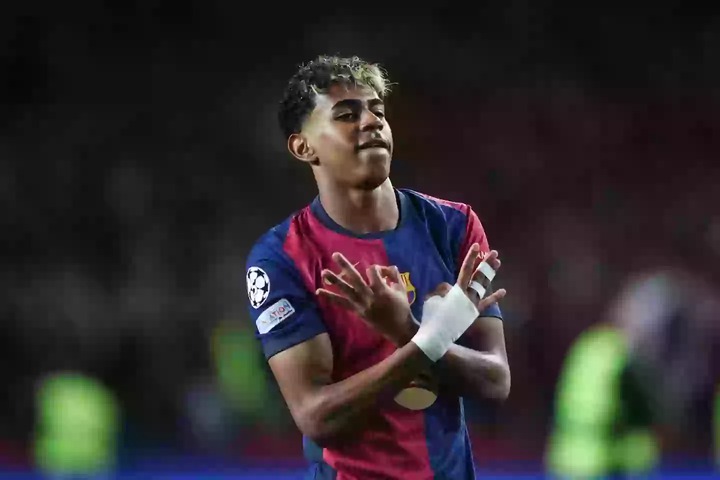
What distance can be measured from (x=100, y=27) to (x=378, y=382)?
721cm

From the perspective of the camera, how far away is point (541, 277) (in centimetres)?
752

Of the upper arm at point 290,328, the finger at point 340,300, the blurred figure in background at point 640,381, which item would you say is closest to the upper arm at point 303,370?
the upper arm at point 290,328

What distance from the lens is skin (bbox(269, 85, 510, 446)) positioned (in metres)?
1.96

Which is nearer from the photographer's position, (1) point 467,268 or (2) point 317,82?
(1) point 467,268

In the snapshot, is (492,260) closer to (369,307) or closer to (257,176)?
(369,307)

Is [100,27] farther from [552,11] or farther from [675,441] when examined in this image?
[675,441]

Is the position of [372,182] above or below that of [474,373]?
above

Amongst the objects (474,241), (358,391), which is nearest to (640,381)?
(474,241)

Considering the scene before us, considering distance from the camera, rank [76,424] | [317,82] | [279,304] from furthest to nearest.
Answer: [76,424] < [317,82] < [279,304]

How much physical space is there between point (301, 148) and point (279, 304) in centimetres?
45

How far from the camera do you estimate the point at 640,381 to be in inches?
253

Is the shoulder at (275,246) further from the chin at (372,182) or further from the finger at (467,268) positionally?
the finger at (467,268)

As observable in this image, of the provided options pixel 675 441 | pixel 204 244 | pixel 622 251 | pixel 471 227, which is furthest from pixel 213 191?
pixel 471 227

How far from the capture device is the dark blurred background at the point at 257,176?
22.7ft
